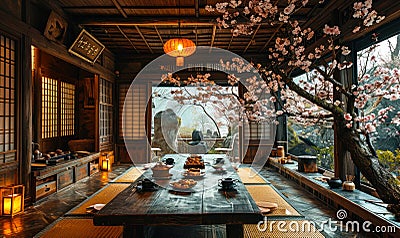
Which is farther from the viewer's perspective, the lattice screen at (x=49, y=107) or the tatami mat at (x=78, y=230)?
the lattice screen at (x=49, y=107)

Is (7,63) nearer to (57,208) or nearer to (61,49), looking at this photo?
(61,49)

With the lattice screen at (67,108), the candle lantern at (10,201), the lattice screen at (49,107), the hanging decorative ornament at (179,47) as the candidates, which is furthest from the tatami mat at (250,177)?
the lattice screen at (67,108)

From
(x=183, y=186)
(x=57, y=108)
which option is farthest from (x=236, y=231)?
(x=57, y=108)

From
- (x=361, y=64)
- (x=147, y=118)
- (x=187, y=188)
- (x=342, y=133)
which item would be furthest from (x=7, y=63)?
(x=147, y=118)

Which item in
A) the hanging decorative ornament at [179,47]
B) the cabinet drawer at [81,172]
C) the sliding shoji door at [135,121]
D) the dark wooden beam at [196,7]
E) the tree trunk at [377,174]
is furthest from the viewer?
the sliding shoji door at [135,121]

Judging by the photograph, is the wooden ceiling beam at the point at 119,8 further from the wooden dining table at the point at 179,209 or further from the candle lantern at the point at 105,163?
the candle lantern at the point at 105,163

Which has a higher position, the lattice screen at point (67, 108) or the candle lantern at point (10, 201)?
the lattice screen at point (67, 108)

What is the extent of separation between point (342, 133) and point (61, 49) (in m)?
4.40

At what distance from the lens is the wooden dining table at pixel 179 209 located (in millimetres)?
2135

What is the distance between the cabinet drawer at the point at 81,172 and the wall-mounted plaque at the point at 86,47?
2.10 meters

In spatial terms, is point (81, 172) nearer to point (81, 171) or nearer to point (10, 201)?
point (81, 171)

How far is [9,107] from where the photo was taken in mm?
3771

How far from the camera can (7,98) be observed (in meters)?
3.74

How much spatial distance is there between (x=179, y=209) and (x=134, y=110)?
6642 millimetres
